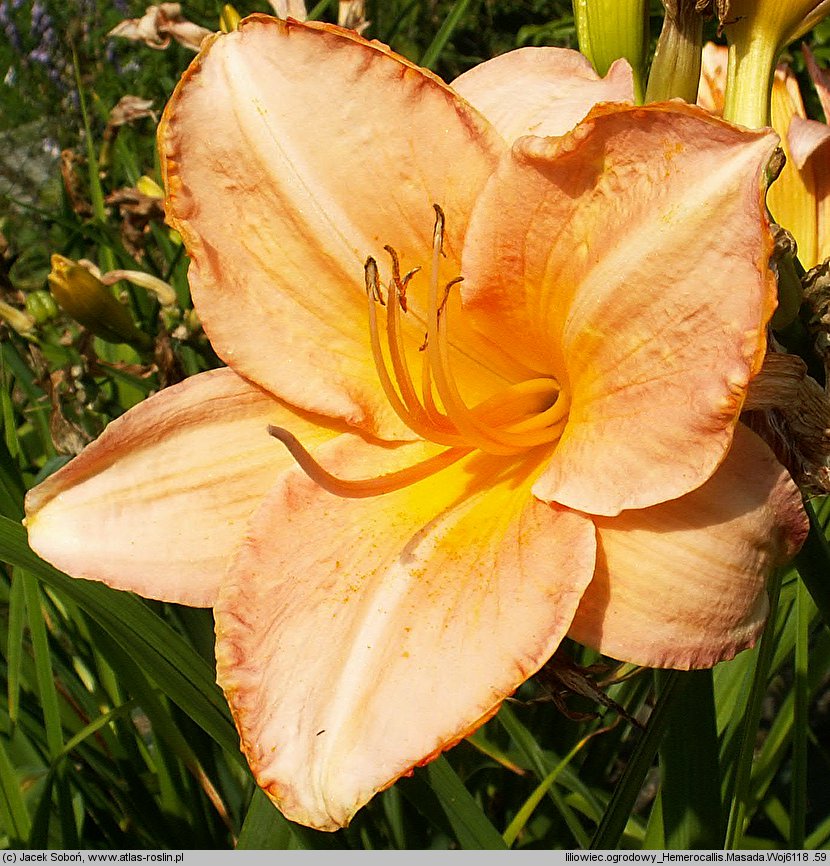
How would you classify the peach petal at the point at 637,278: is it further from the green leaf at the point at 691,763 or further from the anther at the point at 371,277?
the green leaf at the point at 691,763

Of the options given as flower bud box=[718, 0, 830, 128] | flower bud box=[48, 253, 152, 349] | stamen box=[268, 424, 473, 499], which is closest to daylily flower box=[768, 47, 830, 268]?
flower bud box=[718, 0, 830, 128]

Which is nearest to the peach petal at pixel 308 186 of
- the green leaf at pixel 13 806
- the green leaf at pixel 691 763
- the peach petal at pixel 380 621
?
the peach petal at pixel 380 621

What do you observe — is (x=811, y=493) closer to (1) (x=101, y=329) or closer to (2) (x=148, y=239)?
(1) (x=101, y=329)

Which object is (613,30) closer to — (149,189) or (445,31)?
(445,31)

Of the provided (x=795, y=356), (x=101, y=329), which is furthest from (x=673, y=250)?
(x=101, y=329)

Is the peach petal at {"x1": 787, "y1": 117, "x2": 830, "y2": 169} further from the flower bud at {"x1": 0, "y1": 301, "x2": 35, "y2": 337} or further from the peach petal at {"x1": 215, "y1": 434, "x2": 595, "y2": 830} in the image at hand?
the flower bud at {"x1": 0, "y1": 301, "x2": 35, "y2": 337}

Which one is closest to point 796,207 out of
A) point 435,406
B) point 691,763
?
point 435,406

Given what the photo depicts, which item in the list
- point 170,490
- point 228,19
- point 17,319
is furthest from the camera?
point 17,319
